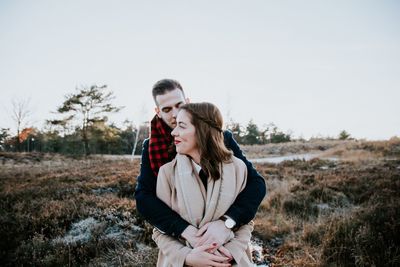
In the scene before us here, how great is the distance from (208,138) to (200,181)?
1.03ft

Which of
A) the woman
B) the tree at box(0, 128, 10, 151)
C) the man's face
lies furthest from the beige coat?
the tree at box(0, 128, 10, 151)

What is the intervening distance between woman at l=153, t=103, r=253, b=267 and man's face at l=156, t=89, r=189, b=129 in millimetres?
274

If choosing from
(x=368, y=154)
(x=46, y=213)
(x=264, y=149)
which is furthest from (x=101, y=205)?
(x=264, y=149)

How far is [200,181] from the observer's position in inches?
72.9

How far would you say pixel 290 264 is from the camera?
152 inches

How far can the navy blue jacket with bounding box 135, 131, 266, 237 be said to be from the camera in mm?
1754

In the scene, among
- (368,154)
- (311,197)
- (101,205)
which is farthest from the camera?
(368,154)

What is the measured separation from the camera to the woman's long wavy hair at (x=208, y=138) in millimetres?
1861

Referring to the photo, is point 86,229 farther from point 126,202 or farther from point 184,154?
point 184,154

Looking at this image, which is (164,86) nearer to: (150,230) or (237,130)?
(150,230)

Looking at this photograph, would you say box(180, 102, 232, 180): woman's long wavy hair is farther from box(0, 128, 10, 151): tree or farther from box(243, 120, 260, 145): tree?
box(0, 128, 10, 151): tree

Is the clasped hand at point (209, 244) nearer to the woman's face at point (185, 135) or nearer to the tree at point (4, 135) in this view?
the woman's face at point (185, 135)

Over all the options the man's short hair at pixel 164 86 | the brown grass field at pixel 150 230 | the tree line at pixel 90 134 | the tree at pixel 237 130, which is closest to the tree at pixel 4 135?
the tree line at pixel 90 134

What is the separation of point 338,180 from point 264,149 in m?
23.5
